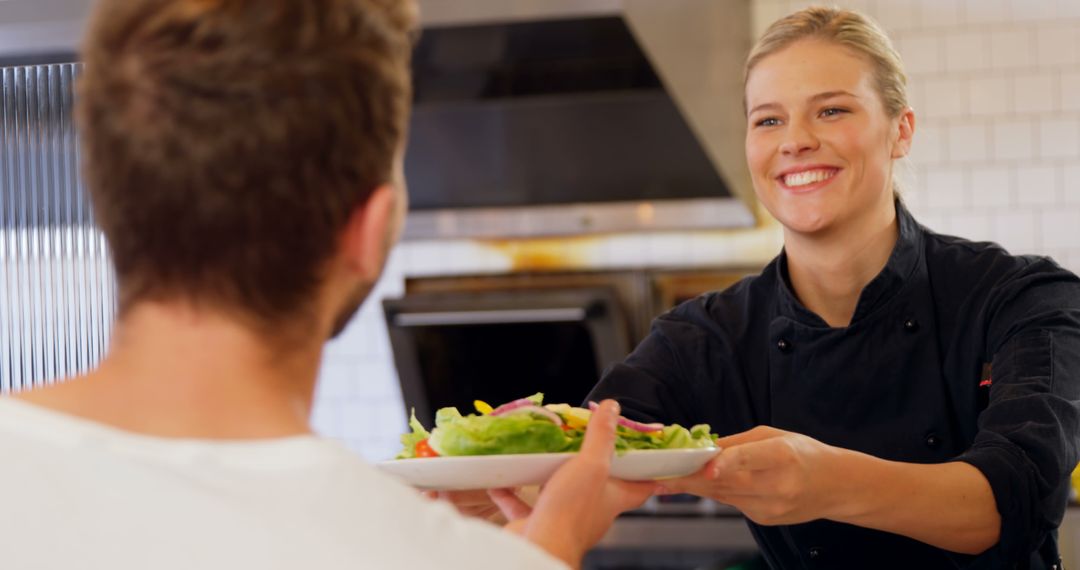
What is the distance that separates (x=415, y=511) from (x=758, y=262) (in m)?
3.48

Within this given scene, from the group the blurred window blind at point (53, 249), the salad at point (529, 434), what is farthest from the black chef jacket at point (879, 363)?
the blurred window blind at point (53, 249)

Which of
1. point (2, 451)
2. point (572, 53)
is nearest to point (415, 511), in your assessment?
point (2, 451)

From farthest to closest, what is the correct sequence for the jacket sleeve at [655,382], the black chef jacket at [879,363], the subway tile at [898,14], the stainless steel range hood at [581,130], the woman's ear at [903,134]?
the subway tile at [898,14], the stainless steel range hood at [581,130], the woman's ear at [903,134], the jacket sleeve at [655,382], the black chef jacket at [879,363]

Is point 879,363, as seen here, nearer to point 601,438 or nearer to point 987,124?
point 601,438

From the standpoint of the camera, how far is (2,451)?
0.88m

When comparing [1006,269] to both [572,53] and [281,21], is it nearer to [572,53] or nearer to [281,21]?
[281,21]

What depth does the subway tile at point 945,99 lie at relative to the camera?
4145 mm

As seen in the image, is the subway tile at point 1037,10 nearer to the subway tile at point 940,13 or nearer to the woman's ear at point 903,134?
the subway tile at point 940,13

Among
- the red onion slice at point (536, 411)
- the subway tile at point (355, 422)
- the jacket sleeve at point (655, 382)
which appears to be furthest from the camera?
the subway tile at point (355, 422)

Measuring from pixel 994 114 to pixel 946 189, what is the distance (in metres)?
0.27

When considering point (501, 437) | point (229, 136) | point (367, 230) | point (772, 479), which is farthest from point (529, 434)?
point (229, 136)

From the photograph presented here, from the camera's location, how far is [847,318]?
6.75 ft

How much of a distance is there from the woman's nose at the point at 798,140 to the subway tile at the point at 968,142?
2381 millimetres

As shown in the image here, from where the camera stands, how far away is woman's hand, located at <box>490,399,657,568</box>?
112cm
